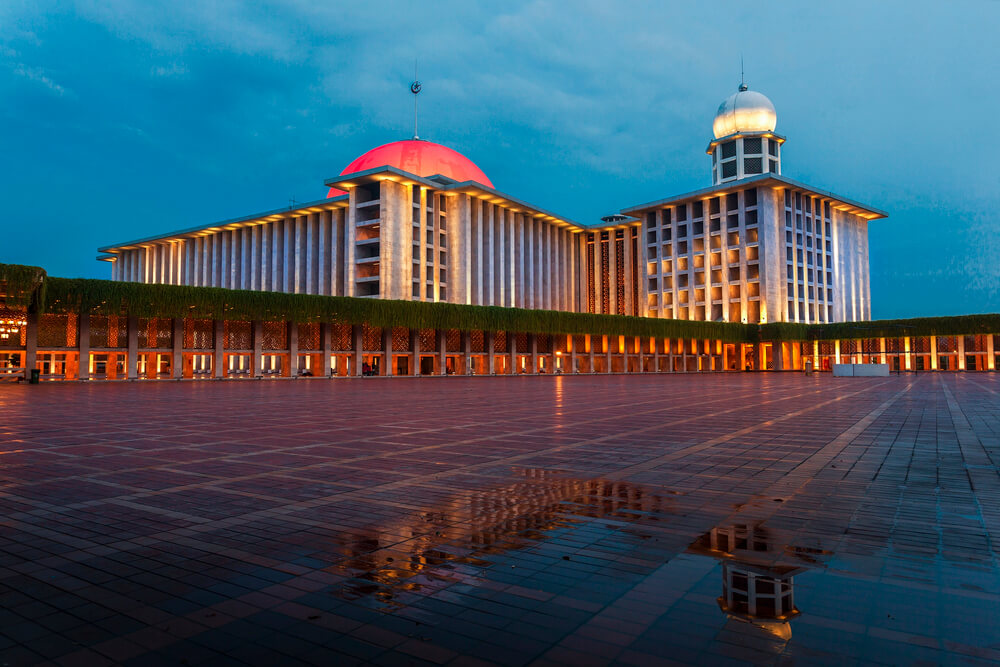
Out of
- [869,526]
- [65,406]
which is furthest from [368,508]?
[65,406]

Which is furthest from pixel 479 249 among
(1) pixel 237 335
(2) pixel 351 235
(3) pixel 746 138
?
(3) pixel 746 138

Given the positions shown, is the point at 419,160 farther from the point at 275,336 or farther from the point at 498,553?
the point at 498,553

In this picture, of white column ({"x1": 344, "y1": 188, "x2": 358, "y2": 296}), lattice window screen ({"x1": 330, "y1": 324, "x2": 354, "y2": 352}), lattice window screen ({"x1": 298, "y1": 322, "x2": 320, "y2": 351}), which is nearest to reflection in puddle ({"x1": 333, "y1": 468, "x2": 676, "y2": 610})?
lattice window screen ({"x1": 298, "y1": 322, "x2": 320, "y2": 351})

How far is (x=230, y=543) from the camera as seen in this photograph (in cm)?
447

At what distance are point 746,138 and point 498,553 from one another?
305ft

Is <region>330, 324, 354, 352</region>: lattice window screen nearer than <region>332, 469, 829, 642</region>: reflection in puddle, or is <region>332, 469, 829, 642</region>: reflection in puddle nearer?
<region>332, 469, 829, 642</region>: reflection in puddle

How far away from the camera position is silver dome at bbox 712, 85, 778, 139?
87.3 metres

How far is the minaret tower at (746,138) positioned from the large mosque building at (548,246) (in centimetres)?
18

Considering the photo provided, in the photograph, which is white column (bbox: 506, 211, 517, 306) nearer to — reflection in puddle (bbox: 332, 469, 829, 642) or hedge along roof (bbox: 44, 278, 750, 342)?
hedge along roof (bbox: 44, 278, 750, 342)

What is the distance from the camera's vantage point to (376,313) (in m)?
47.1

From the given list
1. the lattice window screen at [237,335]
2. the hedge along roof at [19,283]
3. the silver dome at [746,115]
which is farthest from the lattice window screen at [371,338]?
the silver dome at [746,115]

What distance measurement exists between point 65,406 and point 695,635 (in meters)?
18.6

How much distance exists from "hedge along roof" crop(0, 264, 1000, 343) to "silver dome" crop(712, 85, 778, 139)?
2884 cm

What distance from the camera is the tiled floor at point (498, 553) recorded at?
2.93 meters
